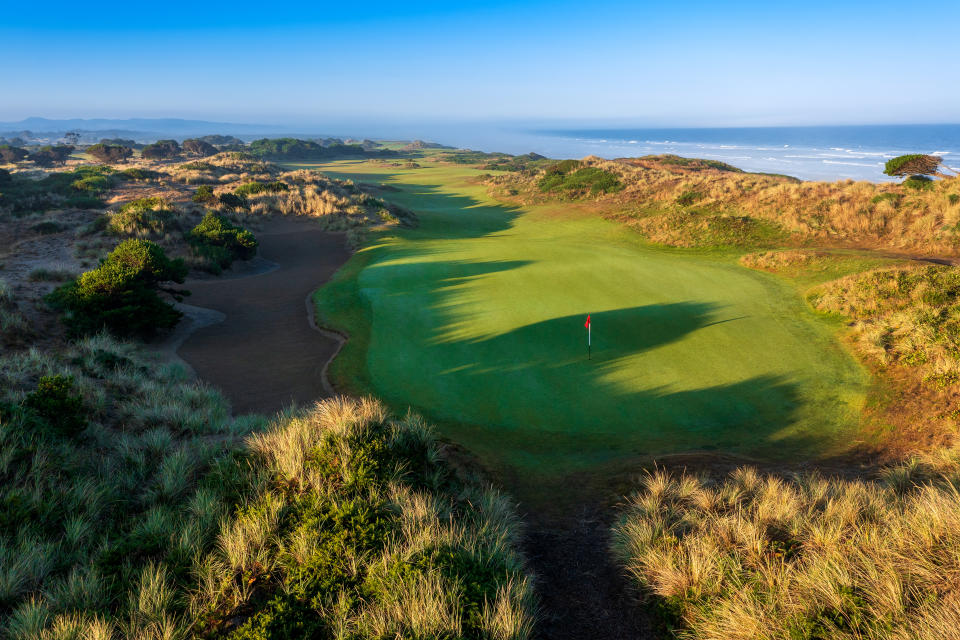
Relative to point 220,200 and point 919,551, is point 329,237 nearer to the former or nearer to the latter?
point 220,200

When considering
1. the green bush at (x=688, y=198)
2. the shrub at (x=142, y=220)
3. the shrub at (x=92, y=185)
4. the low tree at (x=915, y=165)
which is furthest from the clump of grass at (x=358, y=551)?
the shrub at (x=92, y=185)

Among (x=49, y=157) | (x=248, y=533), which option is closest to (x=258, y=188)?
(x=248, y=533)

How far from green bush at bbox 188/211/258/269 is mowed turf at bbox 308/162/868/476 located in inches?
267

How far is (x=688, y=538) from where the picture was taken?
491 cm

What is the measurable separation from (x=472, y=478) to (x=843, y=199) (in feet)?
101

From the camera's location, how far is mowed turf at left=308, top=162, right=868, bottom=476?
8.41 meters

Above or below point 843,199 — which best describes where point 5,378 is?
below

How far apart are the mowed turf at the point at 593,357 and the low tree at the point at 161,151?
282ft

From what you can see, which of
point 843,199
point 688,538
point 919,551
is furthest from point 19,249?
point 843,199

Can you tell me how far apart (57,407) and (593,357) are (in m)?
9.88

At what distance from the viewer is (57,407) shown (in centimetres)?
670

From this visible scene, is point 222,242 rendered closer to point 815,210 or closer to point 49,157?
point 815,210

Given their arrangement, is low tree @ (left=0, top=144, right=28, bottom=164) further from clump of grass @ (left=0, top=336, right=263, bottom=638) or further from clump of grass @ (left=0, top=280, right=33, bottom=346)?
clump of grass @ (left=0, top=336, right=263, bottom=638)

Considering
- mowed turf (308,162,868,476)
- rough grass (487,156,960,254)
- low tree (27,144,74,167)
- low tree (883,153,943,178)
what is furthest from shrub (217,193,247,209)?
low tree (27,144,74,167)
